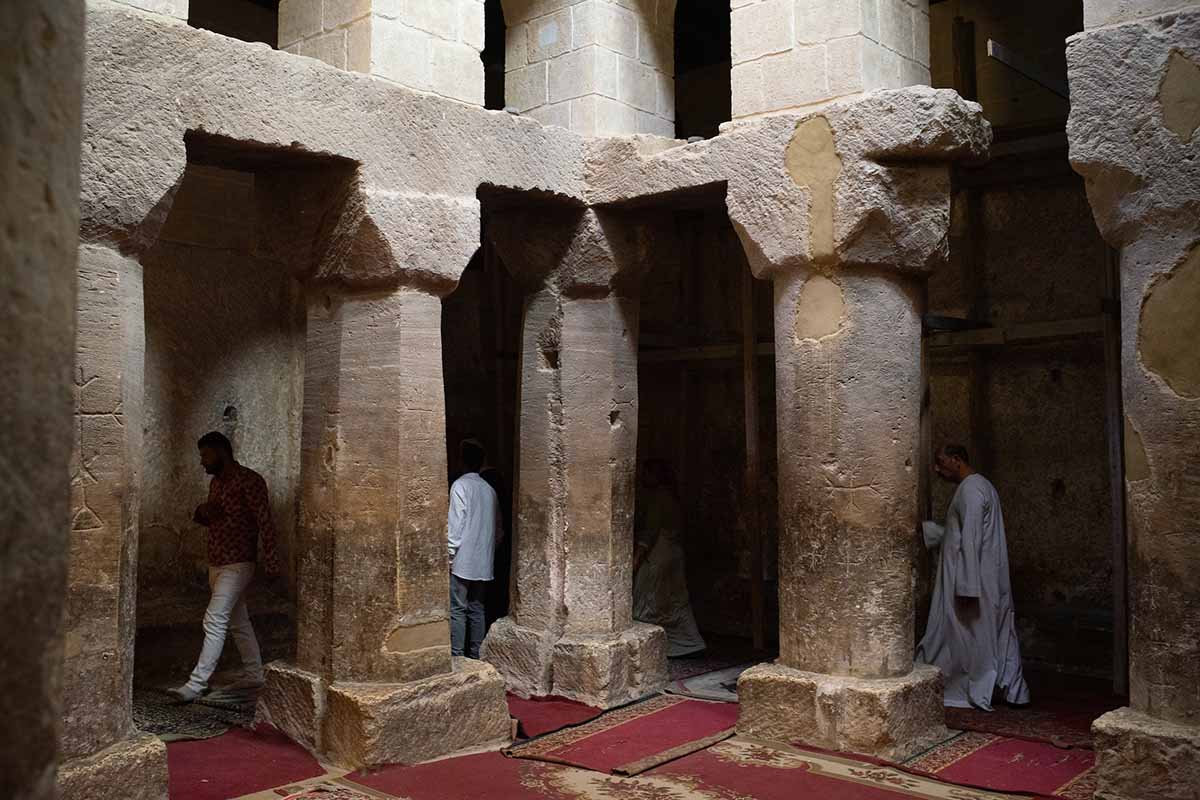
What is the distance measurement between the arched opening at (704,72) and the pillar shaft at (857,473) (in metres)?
4.53

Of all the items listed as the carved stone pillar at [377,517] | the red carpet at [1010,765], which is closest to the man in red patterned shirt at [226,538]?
the carved stone pillar at [377,517]

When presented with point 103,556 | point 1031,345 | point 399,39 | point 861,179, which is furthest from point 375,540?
A: point 1031,345

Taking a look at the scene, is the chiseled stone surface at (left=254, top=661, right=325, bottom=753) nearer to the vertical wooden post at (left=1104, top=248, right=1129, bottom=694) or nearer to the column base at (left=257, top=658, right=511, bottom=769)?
the column base at (left=257, top=658, right=511, bottom=769)

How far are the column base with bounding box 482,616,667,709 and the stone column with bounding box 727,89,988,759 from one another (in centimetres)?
105

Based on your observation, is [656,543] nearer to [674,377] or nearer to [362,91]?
[674,377]

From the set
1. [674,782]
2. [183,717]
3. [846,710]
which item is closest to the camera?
[674,782]

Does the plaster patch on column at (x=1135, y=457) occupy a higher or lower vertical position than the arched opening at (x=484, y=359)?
lower

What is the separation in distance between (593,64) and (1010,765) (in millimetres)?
4594

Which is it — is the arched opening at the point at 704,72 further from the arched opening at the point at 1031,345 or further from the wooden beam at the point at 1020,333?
the wooden beam at the point at 1020,333

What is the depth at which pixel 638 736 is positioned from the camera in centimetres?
618

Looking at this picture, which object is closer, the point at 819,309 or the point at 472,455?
the point at 819,309

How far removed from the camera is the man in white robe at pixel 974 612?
6.79 m

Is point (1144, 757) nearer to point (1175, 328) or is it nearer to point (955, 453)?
point (1175, 328)

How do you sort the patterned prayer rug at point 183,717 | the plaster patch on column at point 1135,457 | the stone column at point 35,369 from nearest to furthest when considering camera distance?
the stone column at point 35,369
the plaster patch on column at point 1135,457
the patterned prayer rug at point 183,717
